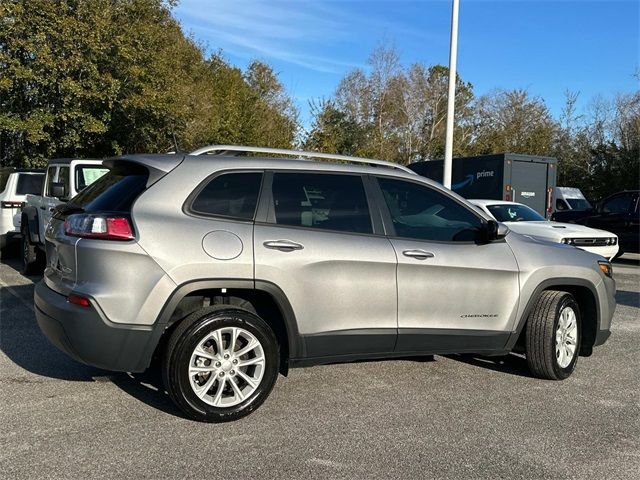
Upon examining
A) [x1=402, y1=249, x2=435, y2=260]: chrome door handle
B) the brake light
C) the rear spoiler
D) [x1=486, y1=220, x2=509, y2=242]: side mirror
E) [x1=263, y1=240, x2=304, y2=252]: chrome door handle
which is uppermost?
the rear spoiler

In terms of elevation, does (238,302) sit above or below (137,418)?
above

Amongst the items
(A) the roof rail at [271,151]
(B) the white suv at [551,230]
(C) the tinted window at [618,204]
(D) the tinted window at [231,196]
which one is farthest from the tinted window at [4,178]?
(C) the tinted window at [618,204]

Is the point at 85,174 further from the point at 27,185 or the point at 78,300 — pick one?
the point at 78,300

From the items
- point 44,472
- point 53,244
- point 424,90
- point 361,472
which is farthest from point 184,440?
point 424,90

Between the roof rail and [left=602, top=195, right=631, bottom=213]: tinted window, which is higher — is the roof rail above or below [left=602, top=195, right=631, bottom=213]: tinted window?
above

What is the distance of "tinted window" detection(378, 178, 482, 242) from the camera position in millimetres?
4676

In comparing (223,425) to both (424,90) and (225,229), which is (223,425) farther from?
(424,90)

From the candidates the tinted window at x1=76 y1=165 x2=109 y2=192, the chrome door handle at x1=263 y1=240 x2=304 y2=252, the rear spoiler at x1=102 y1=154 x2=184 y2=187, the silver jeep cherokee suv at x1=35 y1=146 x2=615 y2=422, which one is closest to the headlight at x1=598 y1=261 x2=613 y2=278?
the silver jeep cherokee suv at x1=35 y1=146 x2=615 y2=422

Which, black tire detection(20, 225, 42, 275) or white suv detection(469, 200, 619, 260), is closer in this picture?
black tire detection(20, 225, 42, 275)

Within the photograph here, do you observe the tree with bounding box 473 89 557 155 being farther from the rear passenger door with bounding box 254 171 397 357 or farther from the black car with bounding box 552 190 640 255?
the rear passenger door with bounding box 254 171 397 357

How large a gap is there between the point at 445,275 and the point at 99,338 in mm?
2508

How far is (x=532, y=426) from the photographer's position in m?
4.14

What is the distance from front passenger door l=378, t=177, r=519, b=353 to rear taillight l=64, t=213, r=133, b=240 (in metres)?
1.90

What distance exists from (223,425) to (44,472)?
1117 mm
